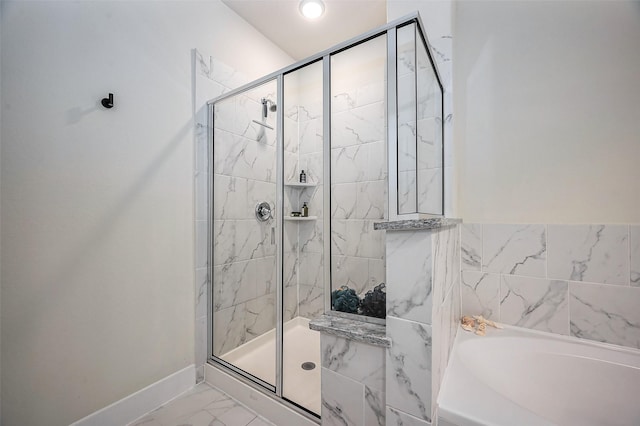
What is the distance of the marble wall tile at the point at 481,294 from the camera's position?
1.45m

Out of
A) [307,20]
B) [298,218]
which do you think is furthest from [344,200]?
Result: [307,20]

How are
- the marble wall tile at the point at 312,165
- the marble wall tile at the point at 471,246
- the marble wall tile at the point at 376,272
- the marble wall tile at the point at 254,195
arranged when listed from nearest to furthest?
1. the marble wall tile at the point at 376,272
2. the marble wall tile at the point at 312,165
3. the marble wall tile at the point at 471,246
4. the marble wall tile at the point at 254,195

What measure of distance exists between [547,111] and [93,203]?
89.2 inches

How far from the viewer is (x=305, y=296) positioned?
5.23 feet

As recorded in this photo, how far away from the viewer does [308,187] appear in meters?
1.54

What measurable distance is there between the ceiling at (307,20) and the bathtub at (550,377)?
2167 millimetres

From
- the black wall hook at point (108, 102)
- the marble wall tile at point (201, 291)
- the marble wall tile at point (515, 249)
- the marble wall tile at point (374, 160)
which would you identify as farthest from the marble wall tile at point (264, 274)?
the marble wall tile at point (515, 249)

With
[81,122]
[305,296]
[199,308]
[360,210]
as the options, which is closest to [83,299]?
[199,308]

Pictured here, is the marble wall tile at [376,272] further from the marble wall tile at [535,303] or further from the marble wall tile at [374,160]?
the marble wall tile at [535,303]

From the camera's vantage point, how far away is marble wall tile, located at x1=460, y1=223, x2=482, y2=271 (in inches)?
58.7

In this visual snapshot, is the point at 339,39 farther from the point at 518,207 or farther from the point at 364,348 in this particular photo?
the point at 364,348

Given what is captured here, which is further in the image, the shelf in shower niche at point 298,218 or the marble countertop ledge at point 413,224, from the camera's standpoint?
the shelf in shower niche at point 298,218

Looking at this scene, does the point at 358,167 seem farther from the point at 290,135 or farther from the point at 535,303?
the point at 535,303

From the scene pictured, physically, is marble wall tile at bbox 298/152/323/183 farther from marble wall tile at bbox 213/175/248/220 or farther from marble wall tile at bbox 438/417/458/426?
marble wall tile at bbox 438/417/458/426
